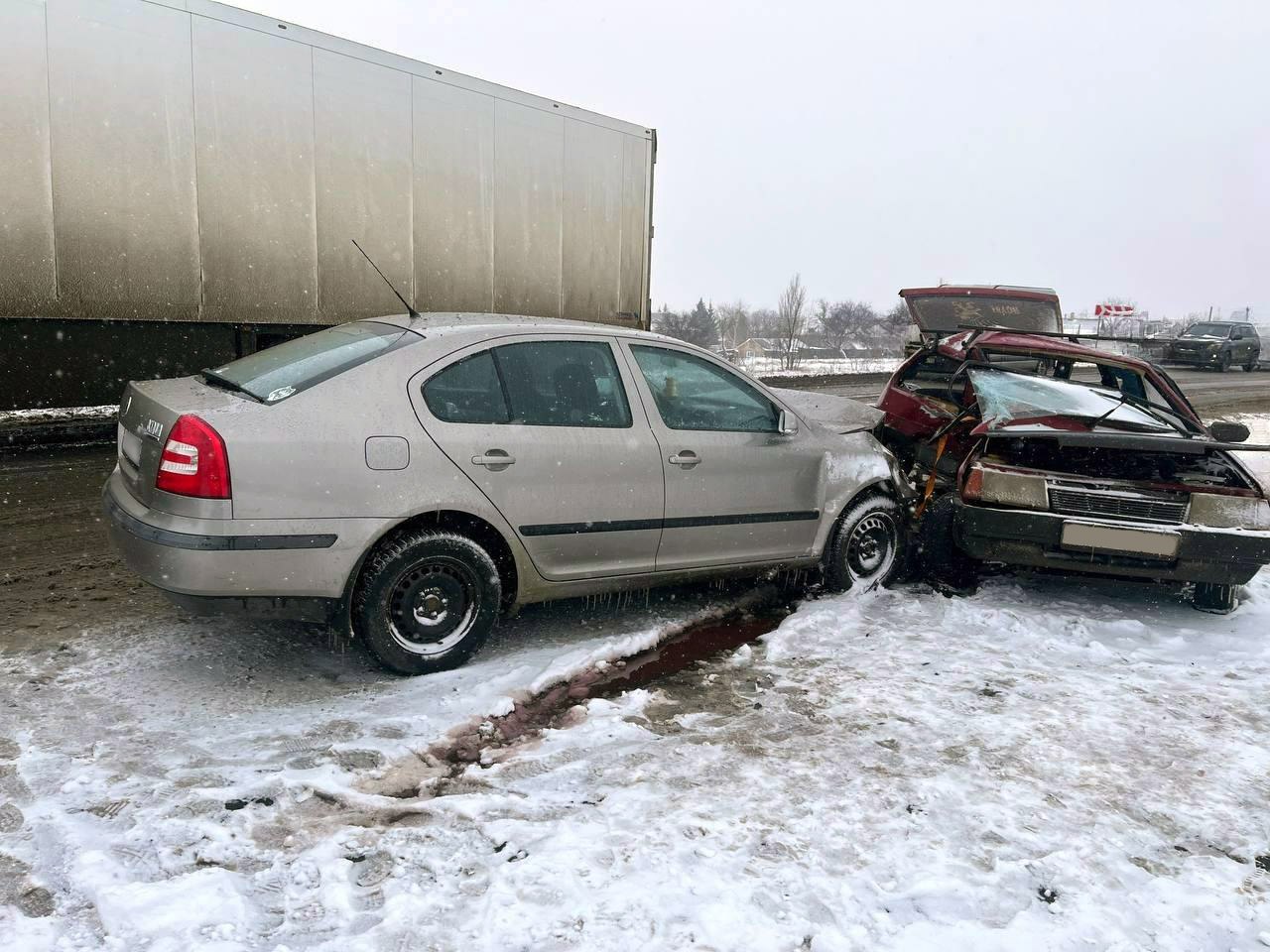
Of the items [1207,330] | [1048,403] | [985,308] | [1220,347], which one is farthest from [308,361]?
[1207,330]

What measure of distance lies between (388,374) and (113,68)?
559cm

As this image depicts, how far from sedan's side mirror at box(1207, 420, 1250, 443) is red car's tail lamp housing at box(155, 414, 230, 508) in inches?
208

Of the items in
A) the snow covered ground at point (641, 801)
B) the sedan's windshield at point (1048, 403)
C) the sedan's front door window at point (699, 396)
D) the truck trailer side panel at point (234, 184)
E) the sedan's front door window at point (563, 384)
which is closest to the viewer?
the snow covered ground at point (641, 801)

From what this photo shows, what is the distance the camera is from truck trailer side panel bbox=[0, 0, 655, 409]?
720cm

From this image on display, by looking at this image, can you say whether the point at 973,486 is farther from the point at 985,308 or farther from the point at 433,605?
the point at 985,308

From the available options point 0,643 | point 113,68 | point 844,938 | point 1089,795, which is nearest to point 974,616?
point 1089,795

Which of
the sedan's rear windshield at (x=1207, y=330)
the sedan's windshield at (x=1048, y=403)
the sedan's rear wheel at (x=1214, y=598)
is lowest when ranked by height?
the sedan's rear wheel at (x=1214, y=598)

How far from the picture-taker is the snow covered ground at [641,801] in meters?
2.38

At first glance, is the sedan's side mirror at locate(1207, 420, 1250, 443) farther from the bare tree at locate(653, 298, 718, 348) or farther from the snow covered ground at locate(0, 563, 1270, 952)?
the bare tree at locate(653, 298, 718, 348)

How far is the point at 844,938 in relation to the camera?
2.35 meters

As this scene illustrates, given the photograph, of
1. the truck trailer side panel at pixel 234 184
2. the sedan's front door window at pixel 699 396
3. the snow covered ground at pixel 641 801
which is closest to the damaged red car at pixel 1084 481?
the snow covered ground at pixel 641 801

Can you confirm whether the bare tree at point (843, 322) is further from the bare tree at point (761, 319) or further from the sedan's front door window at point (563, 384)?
the sedan's front door window at point (563, 384)

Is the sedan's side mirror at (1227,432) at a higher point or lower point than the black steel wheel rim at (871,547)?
higher

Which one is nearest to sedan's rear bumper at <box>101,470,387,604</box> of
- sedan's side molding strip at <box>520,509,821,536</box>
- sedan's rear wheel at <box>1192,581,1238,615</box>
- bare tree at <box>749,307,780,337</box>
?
sedan's side molding strip at <box>520,509,821,536</box>
